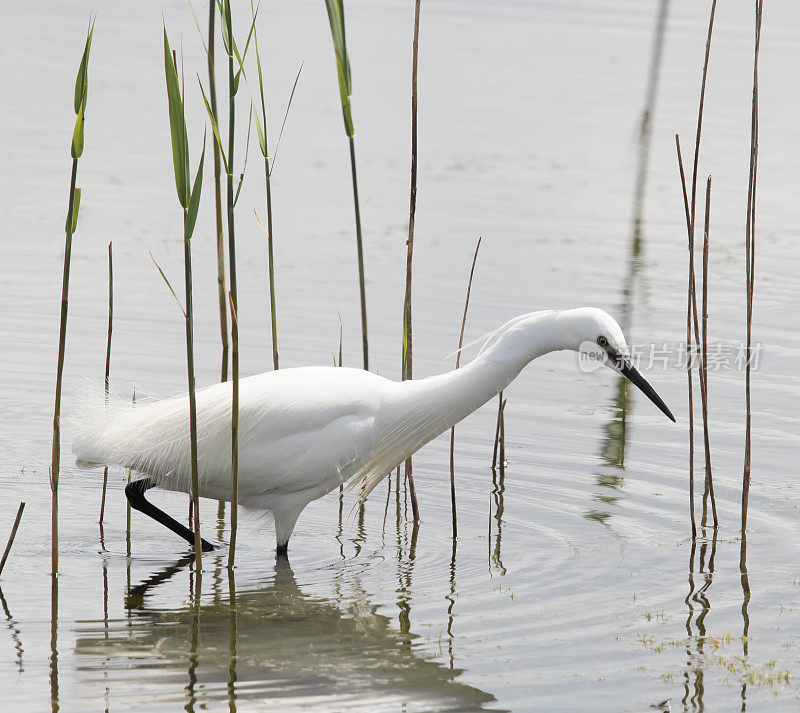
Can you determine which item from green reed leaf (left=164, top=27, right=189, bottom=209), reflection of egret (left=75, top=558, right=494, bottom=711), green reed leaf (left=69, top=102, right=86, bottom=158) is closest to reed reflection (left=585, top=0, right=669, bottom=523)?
reflection of egret (left=75, top=558, right=494, bottom=711)

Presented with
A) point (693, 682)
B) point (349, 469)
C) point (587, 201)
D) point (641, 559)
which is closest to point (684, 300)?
point (587, 201)

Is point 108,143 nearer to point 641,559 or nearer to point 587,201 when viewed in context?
point 587,201

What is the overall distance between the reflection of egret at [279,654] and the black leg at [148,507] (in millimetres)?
358

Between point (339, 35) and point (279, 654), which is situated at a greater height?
point (339, 35)

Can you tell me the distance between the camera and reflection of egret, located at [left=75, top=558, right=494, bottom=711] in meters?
4.47

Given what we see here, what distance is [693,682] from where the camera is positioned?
4594mm

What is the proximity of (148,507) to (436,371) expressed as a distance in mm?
3001

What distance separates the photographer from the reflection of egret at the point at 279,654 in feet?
14.7

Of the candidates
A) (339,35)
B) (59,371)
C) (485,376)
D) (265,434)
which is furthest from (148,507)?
(339,35)

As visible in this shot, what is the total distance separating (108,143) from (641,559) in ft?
31.8

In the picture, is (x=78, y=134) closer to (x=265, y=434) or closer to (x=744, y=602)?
(x=265, y=434)

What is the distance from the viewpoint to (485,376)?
5480 millimetres

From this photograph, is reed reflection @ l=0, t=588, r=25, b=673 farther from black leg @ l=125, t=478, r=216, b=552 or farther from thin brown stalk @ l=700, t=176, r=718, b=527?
thin brown stalk @ l=700, t=176, r=718, b=527

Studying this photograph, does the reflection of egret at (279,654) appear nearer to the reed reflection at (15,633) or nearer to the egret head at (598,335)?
the reed reflection at (15,633)
